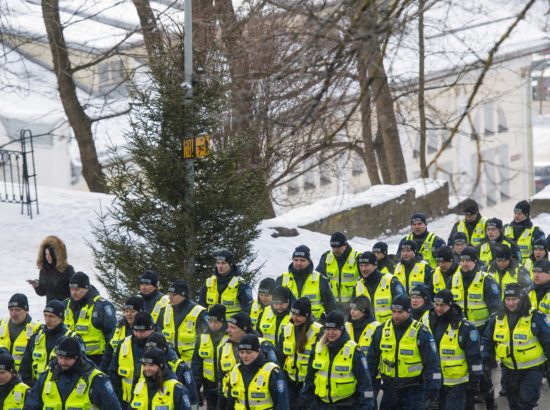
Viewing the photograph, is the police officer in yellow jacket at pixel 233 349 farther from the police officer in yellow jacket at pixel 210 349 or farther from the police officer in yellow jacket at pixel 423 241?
the police officer in yellow jacket at pixel 423 241

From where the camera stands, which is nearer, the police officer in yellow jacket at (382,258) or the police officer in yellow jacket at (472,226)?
the police officer in yellow jacket at (382,258)

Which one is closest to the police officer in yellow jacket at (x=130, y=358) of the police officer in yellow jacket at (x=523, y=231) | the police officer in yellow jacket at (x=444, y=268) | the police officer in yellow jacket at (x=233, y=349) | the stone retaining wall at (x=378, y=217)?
the police officer in yellow jacket at (x=233, y=349)

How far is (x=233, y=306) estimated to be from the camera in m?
14.8

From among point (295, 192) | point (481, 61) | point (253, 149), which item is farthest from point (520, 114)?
point (481, 61)

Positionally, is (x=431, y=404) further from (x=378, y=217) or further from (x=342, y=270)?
(x=378, y=217)

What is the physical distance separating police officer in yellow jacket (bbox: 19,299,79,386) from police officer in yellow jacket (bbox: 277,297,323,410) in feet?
7.68

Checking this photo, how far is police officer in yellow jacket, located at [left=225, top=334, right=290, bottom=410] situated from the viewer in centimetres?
1115

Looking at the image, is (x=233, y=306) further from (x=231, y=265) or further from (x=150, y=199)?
(x=150, y=199)

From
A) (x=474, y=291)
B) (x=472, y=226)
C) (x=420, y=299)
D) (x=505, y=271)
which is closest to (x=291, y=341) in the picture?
(x=420, y=299)

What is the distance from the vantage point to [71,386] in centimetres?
1076

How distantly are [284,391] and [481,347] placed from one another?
3794mm

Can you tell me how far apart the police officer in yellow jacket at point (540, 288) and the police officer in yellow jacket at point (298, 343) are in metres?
3.43

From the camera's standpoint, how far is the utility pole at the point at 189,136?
15641 millimetres

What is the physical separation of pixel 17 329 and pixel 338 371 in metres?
3.68
